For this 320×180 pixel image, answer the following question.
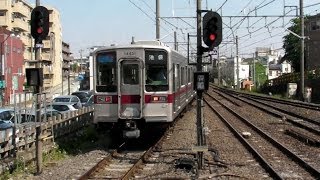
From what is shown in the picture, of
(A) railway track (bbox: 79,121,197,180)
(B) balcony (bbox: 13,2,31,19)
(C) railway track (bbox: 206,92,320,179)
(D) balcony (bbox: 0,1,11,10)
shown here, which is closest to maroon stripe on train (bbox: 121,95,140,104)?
(A) railway track (bbox: 79,121,197,180)

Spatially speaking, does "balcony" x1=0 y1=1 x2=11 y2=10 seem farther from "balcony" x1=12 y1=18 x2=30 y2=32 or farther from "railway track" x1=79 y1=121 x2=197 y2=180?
"railway track" x1=79 y1=121 x2=197 y2=180

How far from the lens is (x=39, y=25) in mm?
11641

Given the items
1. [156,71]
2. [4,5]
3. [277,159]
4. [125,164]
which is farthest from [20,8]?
[277,159]

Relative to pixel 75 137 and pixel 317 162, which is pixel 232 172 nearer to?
pixel 317 162

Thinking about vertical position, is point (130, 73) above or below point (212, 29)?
below

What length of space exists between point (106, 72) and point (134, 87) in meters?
0.98

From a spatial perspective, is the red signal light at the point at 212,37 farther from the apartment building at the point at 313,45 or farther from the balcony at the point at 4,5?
the balcony at the point at 4,5

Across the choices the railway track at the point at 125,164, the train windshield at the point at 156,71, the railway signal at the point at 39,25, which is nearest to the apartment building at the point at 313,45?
the railway track at the point at 125,164

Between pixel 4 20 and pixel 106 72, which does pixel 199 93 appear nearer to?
pixel 106 72

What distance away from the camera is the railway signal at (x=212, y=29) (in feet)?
37.7

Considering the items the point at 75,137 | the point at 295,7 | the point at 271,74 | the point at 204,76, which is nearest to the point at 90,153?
the point at 75,137

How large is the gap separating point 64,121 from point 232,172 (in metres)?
7.64

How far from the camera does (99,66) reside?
15.5 m

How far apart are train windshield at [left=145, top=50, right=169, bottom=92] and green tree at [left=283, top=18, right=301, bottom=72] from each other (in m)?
68.3
